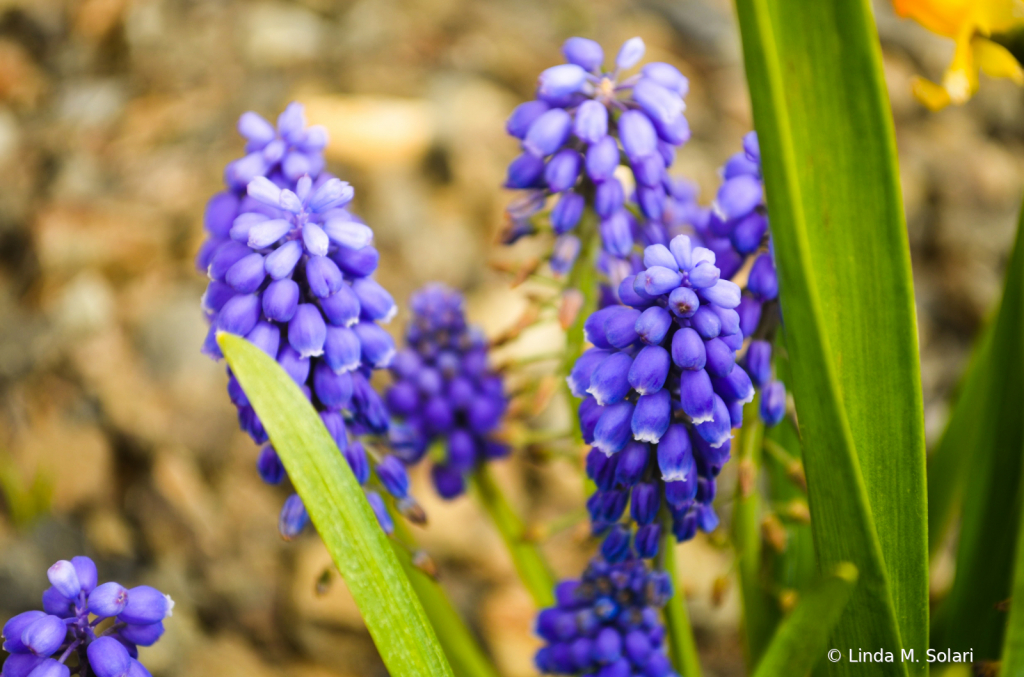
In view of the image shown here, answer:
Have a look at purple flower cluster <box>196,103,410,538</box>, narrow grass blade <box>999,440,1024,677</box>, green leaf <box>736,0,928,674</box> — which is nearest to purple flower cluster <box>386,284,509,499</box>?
purple flower cluster <box>196,103,410,538</box>

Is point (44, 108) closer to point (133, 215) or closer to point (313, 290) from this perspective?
point (133, 215)

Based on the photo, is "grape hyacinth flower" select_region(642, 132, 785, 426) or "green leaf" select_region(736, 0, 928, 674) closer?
"green leaf" select_region(736, 0, 928, 674)

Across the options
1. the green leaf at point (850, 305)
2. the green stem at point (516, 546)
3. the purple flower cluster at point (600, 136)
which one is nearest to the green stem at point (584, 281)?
the purple flower cluster at point (600, 136)

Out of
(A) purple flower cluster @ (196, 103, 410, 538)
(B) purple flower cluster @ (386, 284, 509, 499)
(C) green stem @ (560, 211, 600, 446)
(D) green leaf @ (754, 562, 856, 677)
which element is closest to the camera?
(D) green leaf @ (754, 562, 856, 677)

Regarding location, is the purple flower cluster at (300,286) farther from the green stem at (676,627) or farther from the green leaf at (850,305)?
the green leaf at (850,305)

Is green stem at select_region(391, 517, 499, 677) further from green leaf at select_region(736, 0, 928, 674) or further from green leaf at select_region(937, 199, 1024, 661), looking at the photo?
green leaf at select_region(937, 199, 1024, 661)

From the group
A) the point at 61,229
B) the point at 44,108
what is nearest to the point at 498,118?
the point at 61,229
